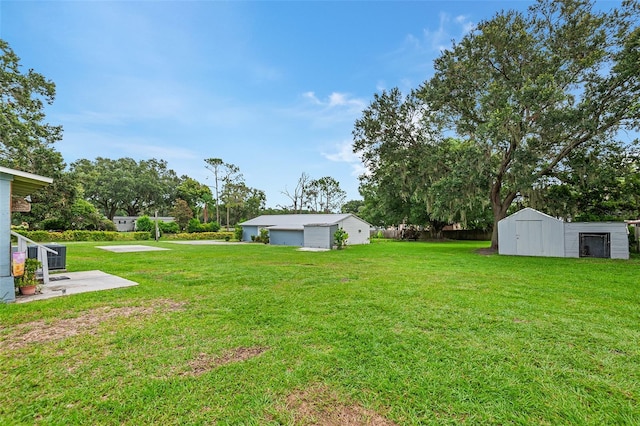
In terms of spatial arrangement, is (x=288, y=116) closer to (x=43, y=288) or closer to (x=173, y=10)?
(x=173, y=10)

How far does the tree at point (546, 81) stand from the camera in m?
10.0

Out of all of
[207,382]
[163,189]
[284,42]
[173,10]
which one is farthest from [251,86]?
[163,189]

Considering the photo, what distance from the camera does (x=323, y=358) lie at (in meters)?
2.59

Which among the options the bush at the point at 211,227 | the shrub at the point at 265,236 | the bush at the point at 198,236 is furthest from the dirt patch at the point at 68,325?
the bush at the point at 211,227

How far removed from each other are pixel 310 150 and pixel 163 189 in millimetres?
23614

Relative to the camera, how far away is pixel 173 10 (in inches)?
371

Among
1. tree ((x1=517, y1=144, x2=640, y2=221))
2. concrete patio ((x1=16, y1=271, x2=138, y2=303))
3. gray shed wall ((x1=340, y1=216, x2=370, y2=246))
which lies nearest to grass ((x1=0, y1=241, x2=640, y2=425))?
concrete patio ((x1=16, y1=271, x2=138, y2=303))

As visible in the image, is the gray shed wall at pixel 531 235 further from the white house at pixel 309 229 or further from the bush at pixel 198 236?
the bush at pixel 198 236

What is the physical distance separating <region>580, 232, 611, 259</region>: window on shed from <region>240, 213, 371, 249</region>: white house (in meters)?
11.5

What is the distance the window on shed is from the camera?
33.3 feet

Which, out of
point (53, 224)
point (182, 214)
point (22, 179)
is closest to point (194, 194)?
point (182, 214)

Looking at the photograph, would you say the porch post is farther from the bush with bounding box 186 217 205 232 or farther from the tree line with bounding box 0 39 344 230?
the bush with bounding box 186 217 205 232

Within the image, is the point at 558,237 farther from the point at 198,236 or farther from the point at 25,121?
the point at 198,236

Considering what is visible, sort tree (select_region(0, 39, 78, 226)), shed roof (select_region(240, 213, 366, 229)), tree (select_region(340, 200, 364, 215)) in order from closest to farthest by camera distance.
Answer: tree (select_region(0, 39, 78, 226)) < shed roof (select_region(240, 213, 366, 229)) < tree (select_region(340, 200, 364, 215))
